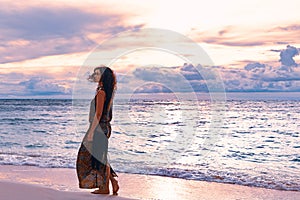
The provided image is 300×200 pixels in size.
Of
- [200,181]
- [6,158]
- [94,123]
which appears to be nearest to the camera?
[94,123]

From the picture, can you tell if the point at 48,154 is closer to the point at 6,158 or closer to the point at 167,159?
the point at 6,158

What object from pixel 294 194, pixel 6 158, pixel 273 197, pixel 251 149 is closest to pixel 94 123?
pixel 273 197

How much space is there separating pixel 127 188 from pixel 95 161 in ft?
5.84

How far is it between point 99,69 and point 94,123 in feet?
2.44

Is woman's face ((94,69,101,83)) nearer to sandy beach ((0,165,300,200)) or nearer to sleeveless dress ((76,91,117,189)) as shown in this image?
sleeveless dress ((76,91,117,189))

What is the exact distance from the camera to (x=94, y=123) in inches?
227

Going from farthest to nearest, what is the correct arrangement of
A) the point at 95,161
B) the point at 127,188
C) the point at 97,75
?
the point at 127,188, the point at 95,161, the point at 97,75

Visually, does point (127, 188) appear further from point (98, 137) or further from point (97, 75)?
point (97, 75)

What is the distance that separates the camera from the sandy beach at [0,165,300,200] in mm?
5820

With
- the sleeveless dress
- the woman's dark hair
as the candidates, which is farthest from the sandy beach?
the woman's dark hair

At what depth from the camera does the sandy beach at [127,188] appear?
582 cm

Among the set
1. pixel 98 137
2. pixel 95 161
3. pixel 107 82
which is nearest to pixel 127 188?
pixel 95 161

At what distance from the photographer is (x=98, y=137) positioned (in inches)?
229

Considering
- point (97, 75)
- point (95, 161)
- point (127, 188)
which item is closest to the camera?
point (97, 75)
